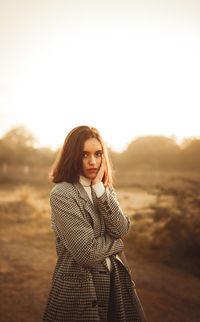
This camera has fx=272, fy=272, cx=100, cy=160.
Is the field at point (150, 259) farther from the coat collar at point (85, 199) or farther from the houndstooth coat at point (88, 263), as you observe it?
the coat collar at point (85, 199)

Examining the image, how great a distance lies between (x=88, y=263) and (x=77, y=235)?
18cm

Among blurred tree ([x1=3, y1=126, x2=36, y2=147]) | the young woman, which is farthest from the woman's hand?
blurred tree ([x1=3, y1=126, x2=36, y2=147])

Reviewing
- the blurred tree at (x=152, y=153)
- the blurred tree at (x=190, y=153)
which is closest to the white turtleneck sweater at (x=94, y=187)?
the blurred tree at (x=190, y=153)

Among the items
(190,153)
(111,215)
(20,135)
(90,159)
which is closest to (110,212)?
(111,215)

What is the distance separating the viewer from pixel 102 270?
1753 millimetres

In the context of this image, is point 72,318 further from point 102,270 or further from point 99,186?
point 99,186

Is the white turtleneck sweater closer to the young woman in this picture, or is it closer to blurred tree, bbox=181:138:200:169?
the young woman

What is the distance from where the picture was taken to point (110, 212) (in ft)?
5.91

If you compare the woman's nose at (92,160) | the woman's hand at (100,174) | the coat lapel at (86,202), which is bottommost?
the coat lapel at (86,202)

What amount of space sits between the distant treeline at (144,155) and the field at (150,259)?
3.39 feet

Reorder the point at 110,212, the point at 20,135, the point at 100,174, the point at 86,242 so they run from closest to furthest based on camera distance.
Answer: the point at 86,242 → the point at 110,212 → the point at 100,174 → the point at 20,135

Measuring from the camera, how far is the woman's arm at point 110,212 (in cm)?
180

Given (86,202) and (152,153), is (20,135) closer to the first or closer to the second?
(152,153)

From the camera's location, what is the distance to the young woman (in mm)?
1653
